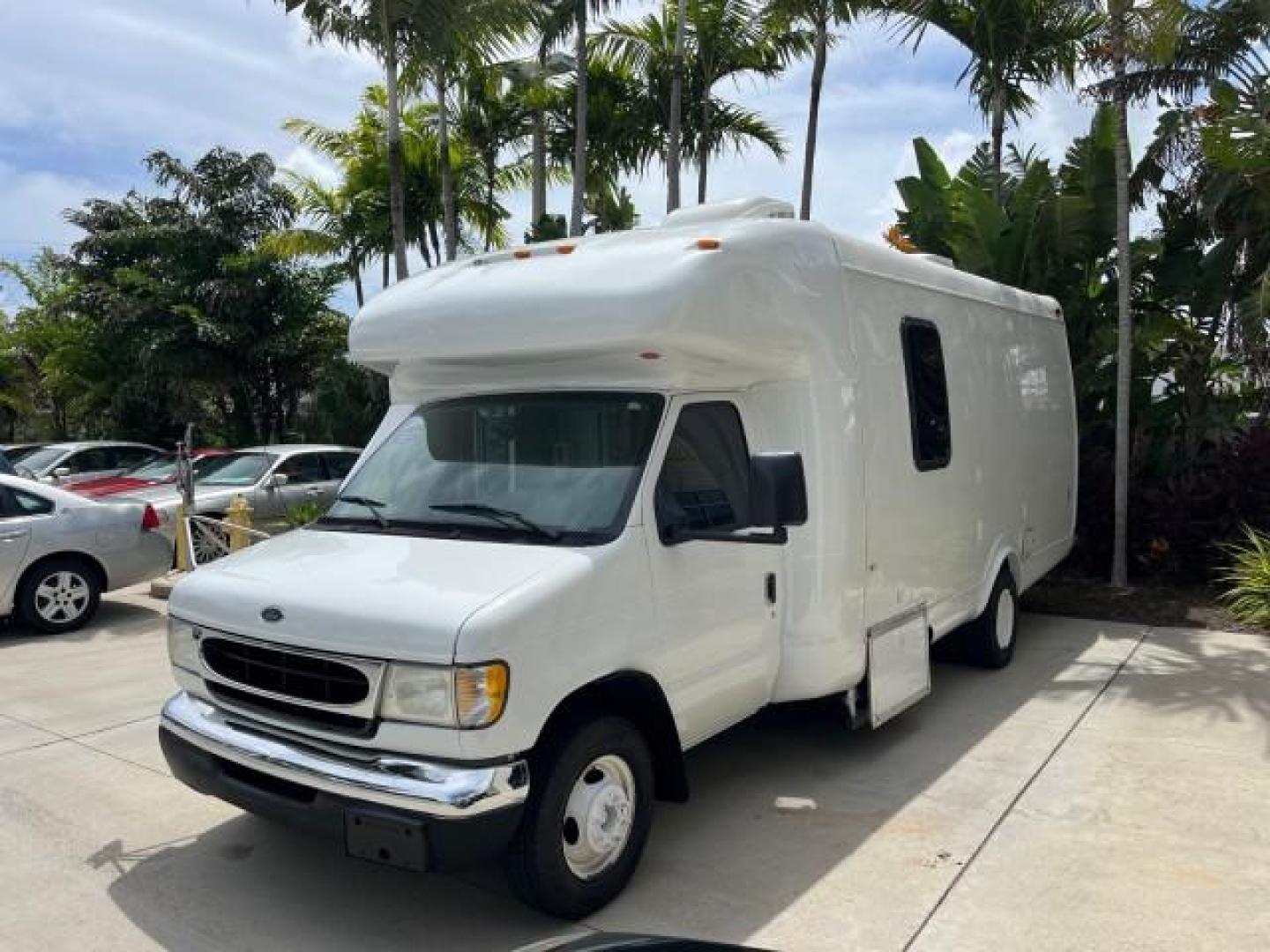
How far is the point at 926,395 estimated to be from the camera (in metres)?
6.07

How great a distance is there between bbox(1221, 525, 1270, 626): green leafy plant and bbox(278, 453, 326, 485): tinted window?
10.2 metres

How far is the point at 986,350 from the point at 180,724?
555 centimetres

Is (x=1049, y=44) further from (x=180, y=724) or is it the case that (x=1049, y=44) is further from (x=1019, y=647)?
(x=180, y=724)

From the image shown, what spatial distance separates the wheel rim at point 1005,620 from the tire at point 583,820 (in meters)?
4.08

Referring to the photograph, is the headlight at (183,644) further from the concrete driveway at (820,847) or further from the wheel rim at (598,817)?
the wheel rim at (598,817)

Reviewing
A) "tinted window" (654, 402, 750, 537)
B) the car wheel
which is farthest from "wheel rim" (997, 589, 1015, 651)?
the car wheel

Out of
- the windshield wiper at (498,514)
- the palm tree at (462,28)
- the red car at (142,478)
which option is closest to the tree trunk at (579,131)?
the palm tree at (462,28)

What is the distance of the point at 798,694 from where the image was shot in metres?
4.97

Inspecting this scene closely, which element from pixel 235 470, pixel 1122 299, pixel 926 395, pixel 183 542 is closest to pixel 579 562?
pixel 926 395

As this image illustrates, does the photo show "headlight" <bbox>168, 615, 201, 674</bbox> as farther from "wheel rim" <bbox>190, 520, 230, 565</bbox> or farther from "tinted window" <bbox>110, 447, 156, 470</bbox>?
"tinted window" <bbox>110, 447, 156, 470</bbox>

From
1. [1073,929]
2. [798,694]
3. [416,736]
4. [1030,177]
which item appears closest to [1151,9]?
[1030,177]

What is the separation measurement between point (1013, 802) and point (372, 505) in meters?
3.35

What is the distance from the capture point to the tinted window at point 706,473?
4297 millimetres

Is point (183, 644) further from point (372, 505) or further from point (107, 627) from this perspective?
point (107, 627)
